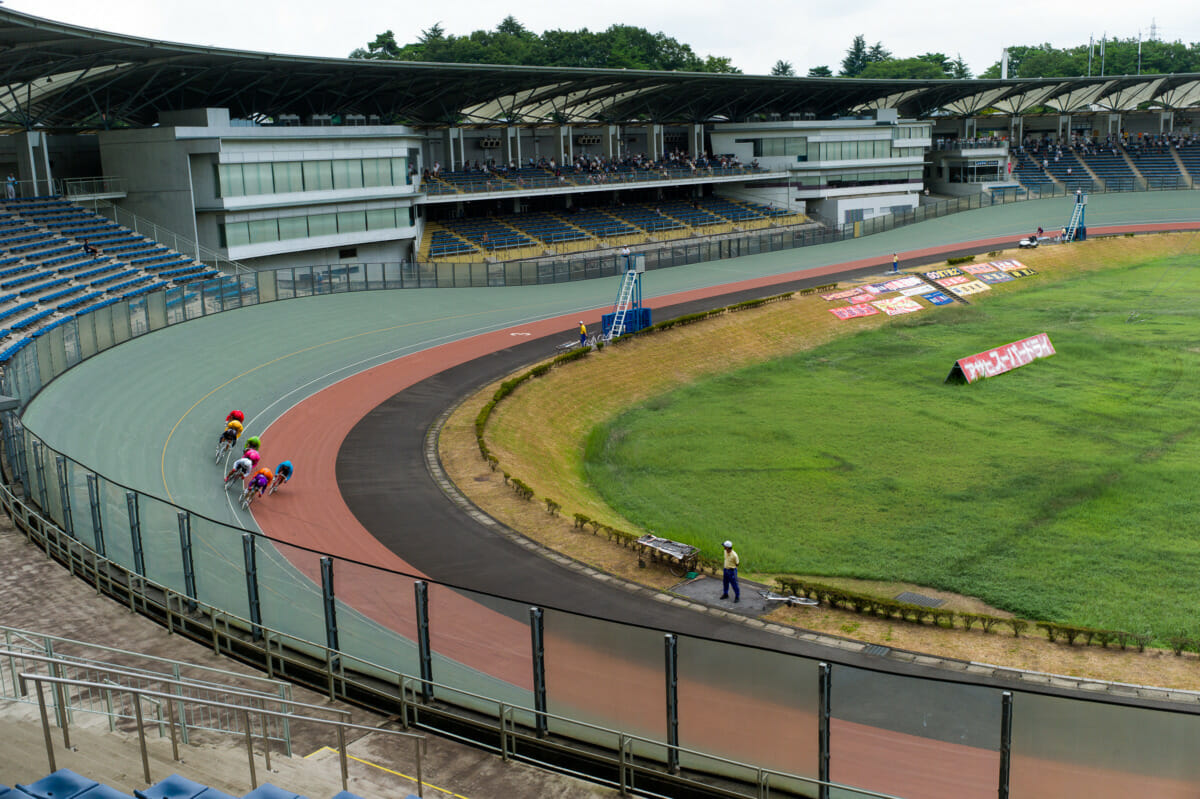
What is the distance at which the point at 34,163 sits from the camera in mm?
54688

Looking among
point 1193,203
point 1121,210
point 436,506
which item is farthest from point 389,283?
point 1193,203

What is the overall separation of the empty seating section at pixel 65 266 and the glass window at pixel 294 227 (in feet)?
24.3

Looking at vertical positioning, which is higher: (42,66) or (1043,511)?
(42,66)

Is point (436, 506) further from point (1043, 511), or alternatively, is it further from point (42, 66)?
point (42, 66)

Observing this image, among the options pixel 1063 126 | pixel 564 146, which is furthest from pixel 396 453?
pixel 1063 126

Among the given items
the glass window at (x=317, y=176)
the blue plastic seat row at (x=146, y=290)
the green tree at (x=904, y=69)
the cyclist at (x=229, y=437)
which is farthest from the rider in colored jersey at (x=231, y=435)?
the green tree at (x=904, y=69)

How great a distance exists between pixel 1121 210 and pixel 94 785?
319 feet

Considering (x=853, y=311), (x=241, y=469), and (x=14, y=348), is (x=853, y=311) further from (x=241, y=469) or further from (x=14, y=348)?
(x=14, y=348)

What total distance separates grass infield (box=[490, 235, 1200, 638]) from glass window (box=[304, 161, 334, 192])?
25229 millimetres

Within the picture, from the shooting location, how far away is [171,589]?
16.3 m

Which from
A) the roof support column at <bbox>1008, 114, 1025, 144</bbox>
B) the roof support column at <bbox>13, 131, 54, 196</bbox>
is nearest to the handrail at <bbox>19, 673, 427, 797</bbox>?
the roof support column at <bbox>13, 131, 54, 196</bbox>

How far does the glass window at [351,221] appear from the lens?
211ft

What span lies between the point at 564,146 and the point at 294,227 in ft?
120

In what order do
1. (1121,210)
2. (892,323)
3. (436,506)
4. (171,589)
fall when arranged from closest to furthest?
(171,589)
(436,506)
(892,323)
(1121,210)
